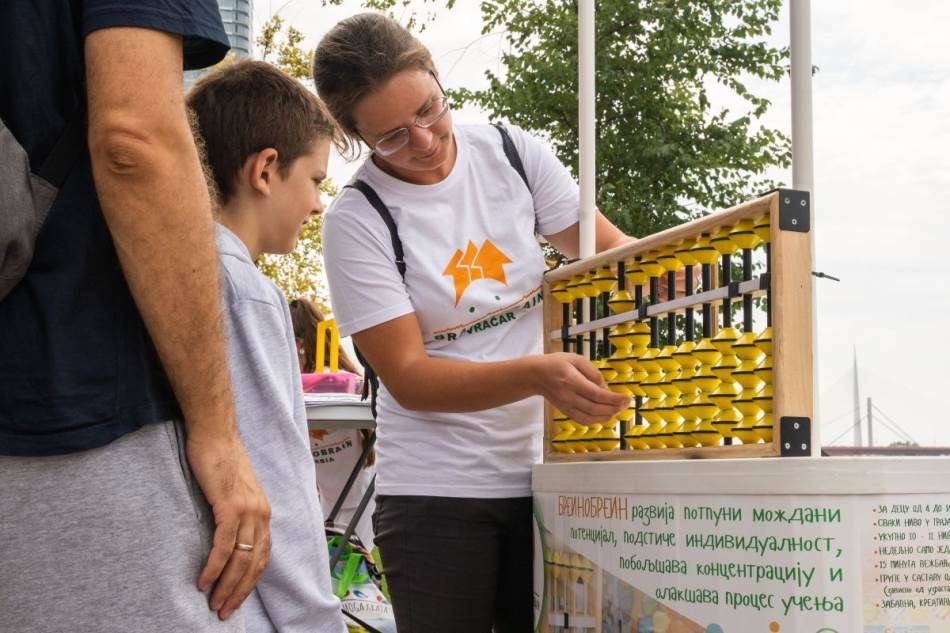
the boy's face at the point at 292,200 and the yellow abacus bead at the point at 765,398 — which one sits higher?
the boy's face at the point at 292,200

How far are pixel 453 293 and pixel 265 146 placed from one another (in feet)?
2.09

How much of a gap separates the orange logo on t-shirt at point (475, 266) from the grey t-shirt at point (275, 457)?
2.62ft

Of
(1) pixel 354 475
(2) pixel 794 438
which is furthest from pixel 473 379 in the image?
(1) pixel 354 475

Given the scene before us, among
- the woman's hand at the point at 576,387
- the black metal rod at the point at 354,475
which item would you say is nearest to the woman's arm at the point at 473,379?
the woman's hand at the point at 576,387

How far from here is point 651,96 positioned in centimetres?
1355

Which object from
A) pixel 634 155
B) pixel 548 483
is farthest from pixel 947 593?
pixel 634 155

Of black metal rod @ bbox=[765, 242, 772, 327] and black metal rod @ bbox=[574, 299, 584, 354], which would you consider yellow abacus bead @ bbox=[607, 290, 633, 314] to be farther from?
black metal rod @ bbox=[765, 242, 772, 327]

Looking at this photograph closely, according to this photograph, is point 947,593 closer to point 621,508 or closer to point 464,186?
point 621,508

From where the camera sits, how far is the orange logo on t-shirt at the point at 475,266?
2496 mm

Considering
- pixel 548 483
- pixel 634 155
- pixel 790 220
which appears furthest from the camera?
pixel 634 155

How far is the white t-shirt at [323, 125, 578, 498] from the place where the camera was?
249cm

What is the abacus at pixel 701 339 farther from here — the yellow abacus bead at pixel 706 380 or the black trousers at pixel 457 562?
the black trousers at pixel 457 562

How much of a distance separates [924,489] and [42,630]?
1.24 meters

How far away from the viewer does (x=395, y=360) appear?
8.03ft
